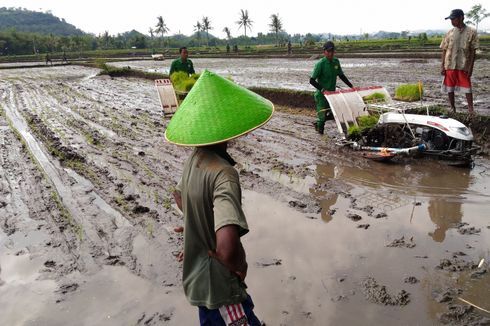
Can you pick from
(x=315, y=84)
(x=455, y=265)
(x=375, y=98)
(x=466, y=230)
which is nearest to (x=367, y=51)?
(x=315, y=84)

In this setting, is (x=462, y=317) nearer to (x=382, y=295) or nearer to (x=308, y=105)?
(x=382, y=295)

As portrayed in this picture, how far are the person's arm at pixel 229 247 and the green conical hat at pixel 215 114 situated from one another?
1.23 feet

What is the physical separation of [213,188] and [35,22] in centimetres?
20077

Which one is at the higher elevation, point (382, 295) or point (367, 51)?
point (367, 51)

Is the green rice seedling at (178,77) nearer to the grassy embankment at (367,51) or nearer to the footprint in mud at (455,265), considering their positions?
the footprint in mud at (455,265)

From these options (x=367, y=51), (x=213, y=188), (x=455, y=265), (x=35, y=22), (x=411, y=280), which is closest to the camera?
(x=213, y=188)

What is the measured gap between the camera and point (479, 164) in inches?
223

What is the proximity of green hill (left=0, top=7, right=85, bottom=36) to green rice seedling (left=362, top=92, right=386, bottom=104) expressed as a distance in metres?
175

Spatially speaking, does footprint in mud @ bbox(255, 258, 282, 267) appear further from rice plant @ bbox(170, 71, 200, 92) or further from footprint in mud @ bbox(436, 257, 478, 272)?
rice plant @ bbox(170, 71, 200, 92)

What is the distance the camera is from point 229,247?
5.20ft

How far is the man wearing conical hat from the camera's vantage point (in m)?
1.68

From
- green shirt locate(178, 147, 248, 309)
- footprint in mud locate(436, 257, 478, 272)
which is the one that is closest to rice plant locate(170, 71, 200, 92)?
footprint in mud locate(436, 257, 478, 272)

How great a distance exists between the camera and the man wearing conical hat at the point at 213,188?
1679mm

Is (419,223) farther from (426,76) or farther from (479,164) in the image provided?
(426,76)
